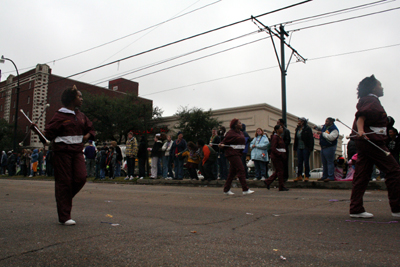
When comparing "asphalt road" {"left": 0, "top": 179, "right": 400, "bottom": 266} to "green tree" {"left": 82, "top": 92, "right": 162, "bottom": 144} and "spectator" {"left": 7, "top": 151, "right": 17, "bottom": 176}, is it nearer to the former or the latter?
"spectator" {"left": 7, "top": 151, "right": 17, "bottom": 176}

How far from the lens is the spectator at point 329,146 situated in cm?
978

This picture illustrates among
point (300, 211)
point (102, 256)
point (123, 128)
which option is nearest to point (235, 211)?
point (300, 211)

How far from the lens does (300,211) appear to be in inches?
220

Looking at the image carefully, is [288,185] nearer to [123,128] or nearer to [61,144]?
[61,144]

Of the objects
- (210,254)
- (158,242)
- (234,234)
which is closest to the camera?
(210,254)

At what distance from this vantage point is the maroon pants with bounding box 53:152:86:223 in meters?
4.47

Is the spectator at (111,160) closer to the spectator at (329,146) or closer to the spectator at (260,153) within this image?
the spectator at (260,153)

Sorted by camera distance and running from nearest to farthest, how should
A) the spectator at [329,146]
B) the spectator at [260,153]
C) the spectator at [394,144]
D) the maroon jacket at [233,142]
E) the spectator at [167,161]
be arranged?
the maroon jacket at [233,142] → the spectator at [394,144] → the spectator at [329,146] → the spectator at [260,153] → the spectator at [167,161]

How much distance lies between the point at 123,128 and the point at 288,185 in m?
30.7

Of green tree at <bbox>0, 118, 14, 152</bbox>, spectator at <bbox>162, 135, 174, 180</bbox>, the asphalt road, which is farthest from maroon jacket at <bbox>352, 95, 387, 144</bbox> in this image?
green tree at <bbox>0, 118, 14, 152</bbox>

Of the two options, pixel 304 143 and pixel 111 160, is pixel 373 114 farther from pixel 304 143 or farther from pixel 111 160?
pixel 111 160

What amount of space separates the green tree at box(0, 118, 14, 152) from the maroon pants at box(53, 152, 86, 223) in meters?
51.2

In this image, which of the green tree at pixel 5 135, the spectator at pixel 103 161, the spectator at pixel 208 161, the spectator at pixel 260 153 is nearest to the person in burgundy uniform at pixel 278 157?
the spectator at pixel 260 153

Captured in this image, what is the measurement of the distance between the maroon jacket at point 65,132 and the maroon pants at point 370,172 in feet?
12.4
